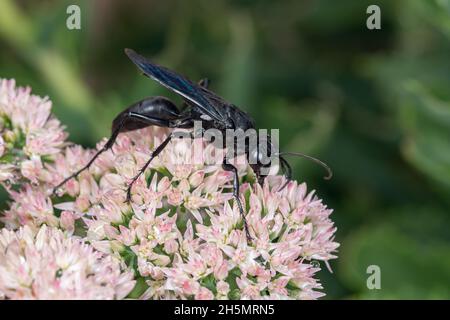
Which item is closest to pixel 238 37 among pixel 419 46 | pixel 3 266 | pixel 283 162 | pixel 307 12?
pixel 307 12

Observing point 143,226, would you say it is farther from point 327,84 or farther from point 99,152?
point 327,84

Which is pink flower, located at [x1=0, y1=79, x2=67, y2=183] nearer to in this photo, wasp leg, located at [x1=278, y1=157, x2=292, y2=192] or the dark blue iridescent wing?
the dark blue iridescent wing

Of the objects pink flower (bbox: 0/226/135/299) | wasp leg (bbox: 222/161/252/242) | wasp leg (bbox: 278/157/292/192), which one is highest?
wasp leg (bbox: 278/157/292/192)

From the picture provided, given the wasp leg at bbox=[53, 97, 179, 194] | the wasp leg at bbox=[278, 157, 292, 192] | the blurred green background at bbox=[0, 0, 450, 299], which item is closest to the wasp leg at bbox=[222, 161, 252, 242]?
the wasp leg at bbox=[278, 157, 292, 192]

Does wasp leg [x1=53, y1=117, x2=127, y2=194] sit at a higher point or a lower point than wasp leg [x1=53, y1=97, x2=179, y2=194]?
lower

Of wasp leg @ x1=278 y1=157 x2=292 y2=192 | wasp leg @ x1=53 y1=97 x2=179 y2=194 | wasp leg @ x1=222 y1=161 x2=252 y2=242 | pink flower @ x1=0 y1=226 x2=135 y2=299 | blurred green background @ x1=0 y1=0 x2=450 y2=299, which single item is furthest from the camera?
blurred green background @ x1=0 y1=0 x2=450 y2=299

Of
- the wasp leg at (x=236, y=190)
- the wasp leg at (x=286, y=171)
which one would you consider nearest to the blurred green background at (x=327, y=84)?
the wasp leg at (x=286, y=171)

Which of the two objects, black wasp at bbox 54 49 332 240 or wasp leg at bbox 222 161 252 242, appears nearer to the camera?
wasp leg at bbox 222 161 252 242

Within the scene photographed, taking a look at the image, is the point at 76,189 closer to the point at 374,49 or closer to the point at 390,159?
the point at 390,159
